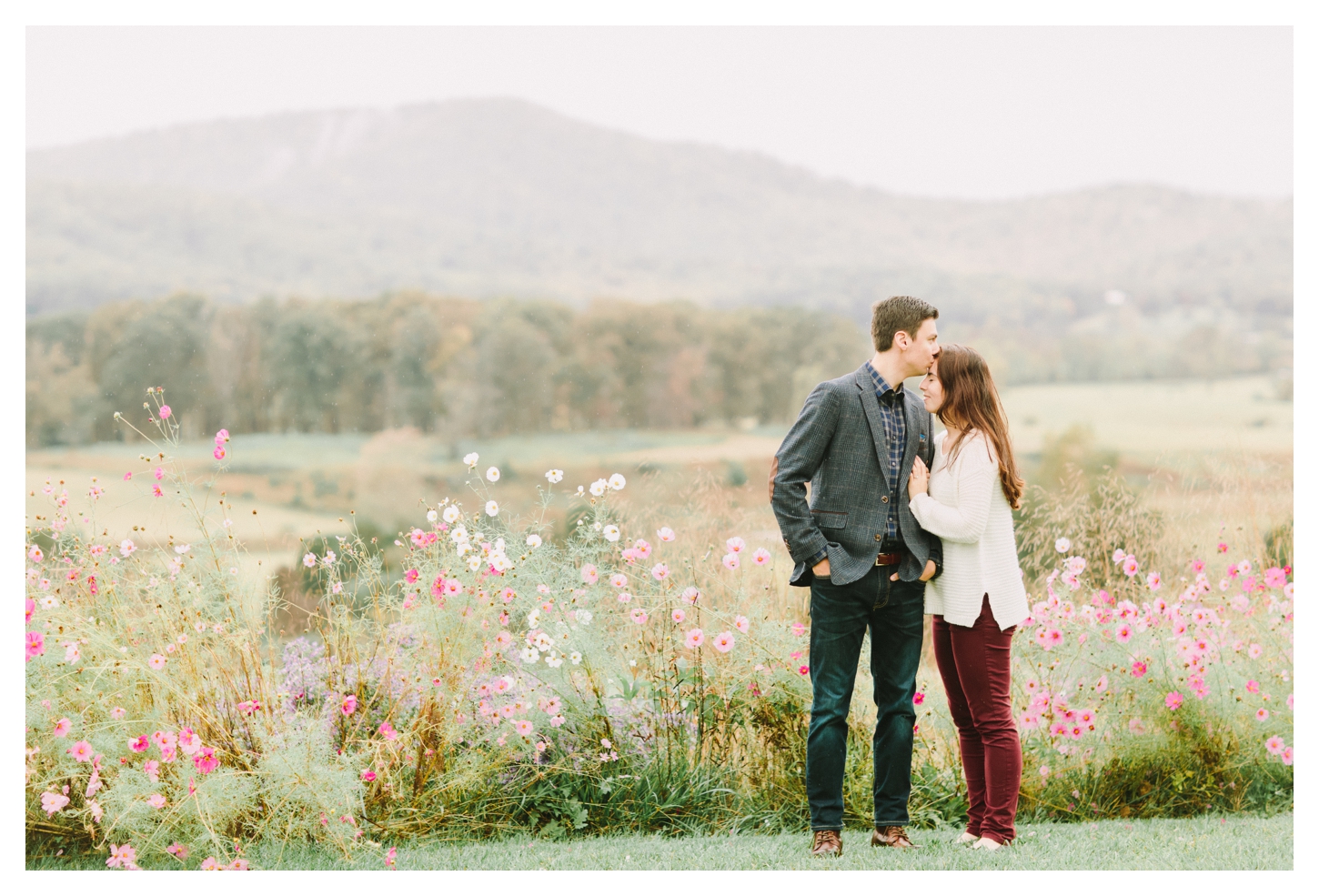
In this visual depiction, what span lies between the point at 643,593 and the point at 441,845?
3.83 feet

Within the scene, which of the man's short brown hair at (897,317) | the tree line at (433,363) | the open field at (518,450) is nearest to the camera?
the man's short brown hair at (897,317)

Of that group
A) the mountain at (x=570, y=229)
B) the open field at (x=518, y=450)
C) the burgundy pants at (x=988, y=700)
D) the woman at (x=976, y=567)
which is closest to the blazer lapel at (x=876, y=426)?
the woman at (x=976, y=567)

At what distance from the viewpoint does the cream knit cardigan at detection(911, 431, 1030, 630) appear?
2.88 m

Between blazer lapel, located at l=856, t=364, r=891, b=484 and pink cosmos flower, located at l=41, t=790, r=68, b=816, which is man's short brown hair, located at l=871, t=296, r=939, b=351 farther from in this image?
pink cosmos flower, located at l=41, t=790, r=68, b=816

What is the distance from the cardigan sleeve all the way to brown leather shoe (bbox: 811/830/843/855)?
100 centimetres

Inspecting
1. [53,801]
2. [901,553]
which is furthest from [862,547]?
[53,801]

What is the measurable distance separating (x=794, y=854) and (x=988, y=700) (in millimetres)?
791

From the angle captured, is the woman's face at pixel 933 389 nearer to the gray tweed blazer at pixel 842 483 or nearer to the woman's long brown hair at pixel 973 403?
the woman's long brown hair at pixel 973 403

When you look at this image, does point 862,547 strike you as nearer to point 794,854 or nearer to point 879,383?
point 879,383

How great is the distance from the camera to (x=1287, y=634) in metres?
4.02

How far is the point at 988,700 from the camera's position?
2912mm

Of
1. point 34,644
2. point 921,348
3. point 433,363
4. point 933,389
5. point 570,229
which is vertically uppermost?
point 570,229

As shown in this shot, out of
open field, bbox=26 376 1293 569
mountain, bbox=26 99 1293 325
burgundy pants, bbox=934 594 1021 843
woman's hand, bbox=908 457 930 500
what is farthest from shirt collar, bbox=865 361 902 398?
mountain, bbox=26 99 1293 325

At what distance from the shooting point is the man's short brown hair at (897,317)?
2.98m
